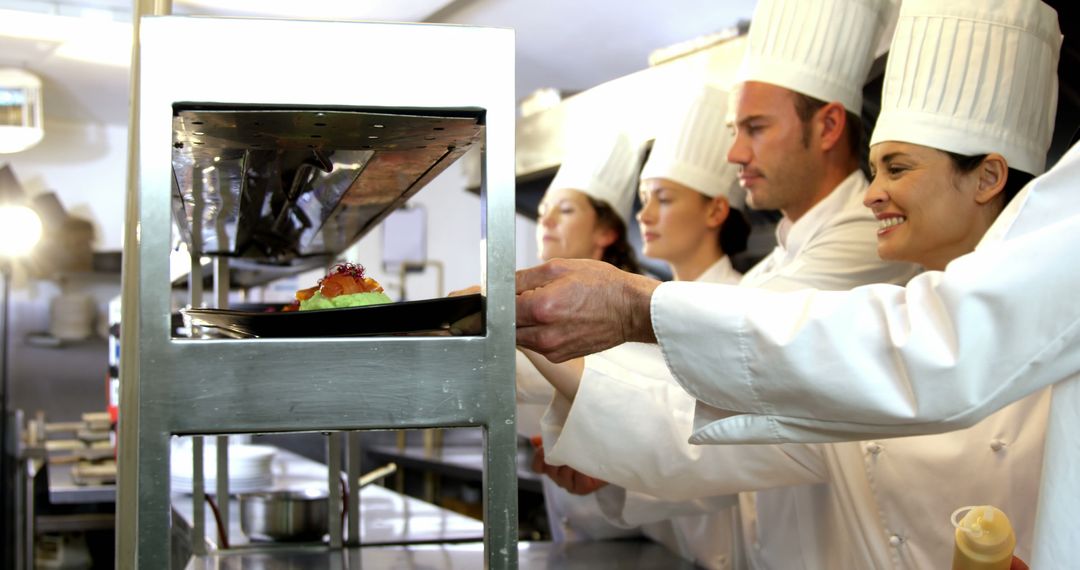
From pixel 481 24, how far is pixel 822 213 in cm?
255

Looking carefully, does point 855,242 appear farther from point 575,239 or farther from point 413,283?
point 413,283

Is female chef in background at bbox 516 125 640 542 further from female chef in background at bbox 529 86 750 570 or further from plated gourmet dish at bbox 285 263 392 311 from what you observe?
plated gourmet dish at bbox 285 263 392 311

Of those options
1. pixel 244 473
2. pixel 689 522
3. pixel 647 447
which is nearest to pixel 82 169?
pixel 244 473

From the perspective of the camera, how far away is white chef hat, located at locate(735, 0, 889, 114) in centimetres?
→ 206

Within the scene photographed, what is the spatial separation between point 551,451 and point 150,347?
764mm

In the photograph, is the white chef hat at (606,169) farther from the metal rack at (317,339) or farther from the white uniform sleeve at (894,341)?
the metal rack at (317,339)

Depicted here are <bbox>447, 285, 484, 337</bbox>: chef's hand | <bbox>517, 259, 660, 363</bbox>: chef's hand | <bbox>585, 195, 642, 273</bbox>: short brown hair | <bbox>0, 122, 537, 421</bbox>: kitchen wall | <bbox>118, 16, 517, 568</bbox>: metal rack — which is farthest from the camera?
<bbox>0, 122, 537, 421</bbox>: kitchen wall

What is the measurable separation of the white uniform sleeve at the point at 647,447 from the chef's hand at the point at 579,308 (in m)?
0.34

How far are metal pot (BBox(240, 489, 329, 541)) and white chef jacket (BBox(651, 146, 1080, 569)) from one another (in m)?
1.09

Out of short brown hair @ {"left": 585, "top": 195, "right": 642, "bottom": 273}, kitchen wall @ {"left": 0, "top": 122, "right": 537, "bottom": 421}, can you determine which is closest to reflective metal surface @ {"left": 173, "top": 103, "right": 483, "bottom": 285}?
short brown hair @ {"left": 585, "top": 195, "right": 642, "bottom": 273}

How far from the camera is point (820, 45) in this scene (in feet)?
6.84

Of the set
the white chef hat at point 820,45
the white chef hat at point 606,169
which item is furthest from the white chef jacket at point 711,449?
the white chef hat at point 606,169

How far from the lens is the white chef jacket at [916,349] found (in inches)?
40.2

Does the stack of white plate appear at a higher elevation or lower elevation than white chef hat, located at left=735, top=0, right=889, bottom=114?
lower
